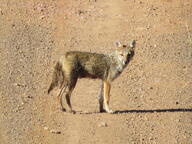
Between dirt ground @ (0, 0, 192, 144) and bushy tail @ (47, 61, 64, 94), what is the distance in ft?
1.23

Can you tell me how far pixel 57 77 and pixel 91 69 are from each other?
672 mm

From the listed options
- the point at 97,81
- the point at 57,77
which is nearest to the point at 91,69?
the point at 57,77

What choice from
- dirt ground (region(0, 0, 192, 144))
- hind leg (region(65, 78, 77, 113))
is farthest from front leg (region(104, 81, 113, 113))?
hind leg (region(65, 78, 77, 113))

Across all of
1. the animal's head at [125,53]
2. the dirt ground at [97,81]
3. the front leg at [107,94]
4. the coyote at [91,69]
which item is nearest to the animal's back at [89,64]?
the coyote at [91,69]

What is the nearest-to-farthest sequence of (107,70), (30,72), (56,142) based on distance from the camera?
(56,142), (107,70), (30,72)

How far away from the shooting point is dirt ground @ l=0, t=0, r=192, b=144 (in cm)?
1493

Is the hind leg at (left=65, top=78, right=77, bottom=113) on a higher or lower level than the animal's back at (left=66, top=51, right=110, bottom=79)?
lower

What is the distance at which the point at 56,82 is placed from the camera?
52.5 feet

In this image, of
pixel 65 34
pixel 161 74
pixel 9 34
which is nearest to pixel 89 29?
pixel 65 34

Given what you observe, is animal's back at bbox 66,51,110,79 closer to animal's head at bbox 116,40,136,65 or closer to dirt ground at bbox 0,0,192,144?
animal's head at bbox 116,40,136,65

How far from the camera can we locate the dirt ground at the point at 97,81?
49.0 feet

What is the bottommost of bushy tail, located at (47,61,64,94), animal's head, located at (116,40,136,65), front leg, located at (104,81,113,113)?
front leg, located at (104,81,113,113)

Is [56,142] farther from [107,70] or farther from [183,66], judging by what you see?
[183,66]

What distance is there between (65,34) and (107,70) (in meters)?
4.45
